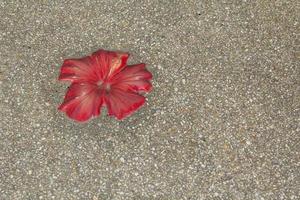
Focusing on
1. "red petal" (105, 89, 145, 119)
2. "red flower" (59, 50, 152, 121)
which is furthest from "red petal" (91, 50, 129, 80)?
"red petal" (105, 89, 145, 119)

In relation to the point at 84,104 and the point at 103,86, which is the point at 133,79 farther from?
the point at 84,104

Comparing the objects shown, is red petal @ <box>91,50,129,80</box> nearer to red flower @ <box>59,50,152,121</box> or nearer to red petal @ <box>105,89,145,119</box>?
red flower @ <box>59,50,152,121</box>

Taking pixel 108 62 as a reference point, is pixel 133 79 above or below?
below

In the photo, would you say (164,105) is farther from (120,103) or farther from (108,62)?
(108,62)

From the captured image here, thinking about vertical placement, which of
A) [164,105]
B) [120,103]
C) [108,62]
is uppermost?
[108,62]

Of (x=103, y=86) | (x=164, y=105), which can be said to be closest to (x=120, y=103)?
(x=103, y=86)

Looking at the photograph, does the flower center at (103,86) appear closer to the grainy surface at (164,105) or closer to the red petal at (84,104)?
the red petal at (84,104)
